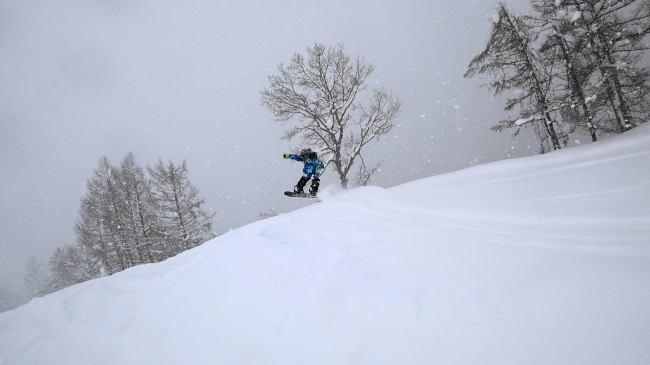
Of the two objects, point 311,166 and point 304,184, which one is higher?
point 311,166

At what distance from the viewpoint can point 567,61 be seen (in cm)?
1083

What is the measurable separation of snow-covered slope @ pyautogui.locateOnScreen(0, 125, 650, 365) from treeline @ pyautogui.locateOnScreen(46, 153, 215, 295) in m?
11.4

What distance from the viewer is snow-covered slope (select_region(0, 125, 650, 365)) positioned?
1.87m

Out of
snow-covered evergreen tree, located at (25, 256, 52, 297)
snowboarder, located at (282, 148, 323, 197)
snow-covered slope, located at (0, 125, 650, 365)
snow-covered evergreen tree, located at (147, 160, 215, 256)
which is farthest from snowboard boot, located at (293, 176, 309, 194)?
snow-covered evergreen tree, located at (25, 256, 52, 297)

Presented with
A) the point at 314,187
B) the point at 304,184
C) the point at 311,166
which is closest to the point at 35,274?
the point at 304,184

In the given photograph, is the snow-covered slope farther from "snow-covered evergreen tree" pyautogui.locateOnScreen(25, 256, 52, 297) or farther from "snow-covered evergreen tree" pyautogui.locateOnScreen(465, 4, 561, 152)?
"snow-covered evergreen tree" pyautogui.locateOnScreen(25, 256, 52, 297)

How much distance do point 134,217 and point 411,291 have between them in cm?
1849

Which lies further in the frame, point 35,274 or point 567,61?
point 35,274

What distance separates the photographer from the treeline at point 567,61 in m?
10.3

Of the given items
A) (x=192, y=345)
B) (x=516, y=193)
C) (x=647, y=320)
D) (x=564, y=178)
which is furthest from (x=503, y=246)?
(x=192, y=345)

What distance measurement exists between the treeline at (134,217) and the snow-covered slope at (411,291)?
1142cm

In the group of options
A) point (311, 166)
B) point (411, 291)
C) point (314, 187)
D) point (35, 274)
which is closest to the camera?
point (411, 291)

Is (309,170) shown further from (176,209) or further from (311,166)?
(176,209)

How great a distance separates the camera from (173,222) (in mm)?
15766
